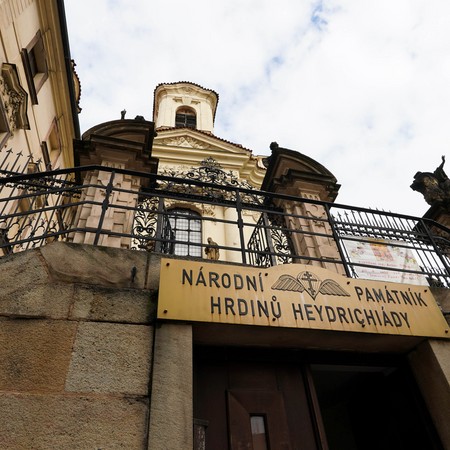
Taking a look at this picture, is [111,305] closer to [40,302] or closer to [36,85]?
[40,302]

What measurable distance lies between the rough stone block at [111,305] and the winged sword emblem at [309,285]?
1255 mm

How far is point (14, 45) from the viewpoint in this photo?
8.87m

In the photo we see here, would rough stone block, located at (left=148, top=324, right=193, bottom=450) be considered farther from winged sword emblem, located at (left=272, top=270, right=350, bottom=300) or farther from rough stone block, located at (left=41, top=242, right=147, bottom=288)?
winged sword emblem, located at (left=272, top=270, right=350, bottom=300)

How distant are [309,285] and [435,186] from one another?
32.0 ft

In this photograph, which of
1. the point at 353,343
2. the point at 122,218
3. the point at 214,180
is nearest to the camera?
the point at 353,343

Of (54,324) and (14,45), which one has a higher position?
(14,45)

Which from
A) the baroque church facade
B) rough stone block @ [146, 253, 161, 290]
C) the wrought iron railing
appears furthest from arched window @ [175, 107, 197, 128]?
rough stone block @ [146, 253, 161, 290]

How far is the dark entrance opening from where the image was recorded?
122 inches

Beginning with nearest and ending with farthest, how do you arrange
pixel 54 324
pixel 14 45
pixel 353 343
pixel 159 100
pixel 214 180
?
pixel 54 324
pixel 353 343
pixel 214 180
pixel 14 45
pixel 159 100

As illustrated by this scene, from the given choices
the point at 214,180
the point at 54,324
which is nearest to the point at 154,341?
the point at 54,324

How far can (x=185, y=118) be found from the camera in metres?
21.3

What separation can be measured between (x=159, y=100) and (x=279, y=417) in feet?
72.2

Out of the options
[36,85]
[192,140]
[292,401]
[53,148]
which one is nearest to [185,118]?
[192,140]

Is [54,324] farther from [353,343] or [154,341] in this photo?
[353,343]
